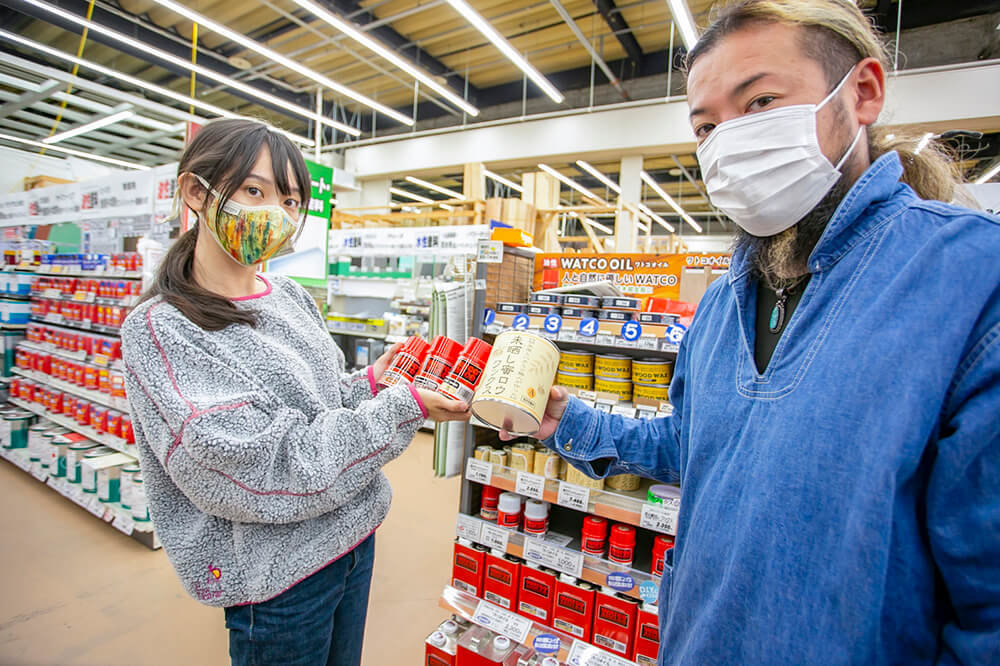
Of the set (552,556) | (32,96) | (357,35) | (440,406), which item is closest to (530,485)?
(552,556)

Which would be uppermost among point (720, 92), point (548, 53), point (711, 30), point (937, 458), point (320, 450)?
point (548, 53)

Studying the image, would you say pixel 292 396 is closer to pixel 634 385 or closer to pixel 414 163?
pixel 634 385

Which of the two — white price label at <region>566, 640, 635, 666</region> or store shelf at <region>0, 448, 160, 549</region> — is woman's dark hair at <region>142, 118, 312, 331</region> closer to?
white price label at <region>566, 640, 635, 666</region>

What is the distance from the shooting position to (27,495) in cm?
405

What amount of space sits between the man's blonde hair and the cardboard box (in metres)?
1.74

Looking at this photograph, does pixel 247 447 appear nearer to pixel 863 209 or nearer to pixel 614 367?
pixel 863 209

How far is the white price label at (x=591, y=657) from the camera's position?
6.38 feet

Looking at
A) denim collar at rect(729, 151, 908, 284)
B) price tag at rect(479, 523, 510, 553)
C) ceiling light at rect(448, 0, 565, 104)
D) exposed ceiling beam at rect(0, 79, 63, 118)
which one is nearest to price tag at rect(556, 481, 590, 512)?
price tag at rect(479, 523, 510, 553)

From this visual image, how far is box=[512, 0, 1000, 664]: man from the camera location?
0.57 metres

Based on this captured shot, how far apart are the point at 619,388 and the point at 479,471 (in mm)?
739

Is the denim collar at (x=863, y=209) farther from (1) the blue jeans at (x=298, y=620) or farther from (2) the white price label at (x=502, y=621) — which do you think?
(2) the white price label at (x=502, y=621)

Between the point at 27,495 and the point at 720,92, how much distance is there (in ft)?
18.3

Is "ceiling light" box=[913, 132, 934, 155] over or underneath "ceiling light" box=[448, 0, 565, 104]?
underneath

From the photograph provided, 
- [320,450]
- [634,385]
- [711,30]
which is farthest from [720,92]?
[634,385]
